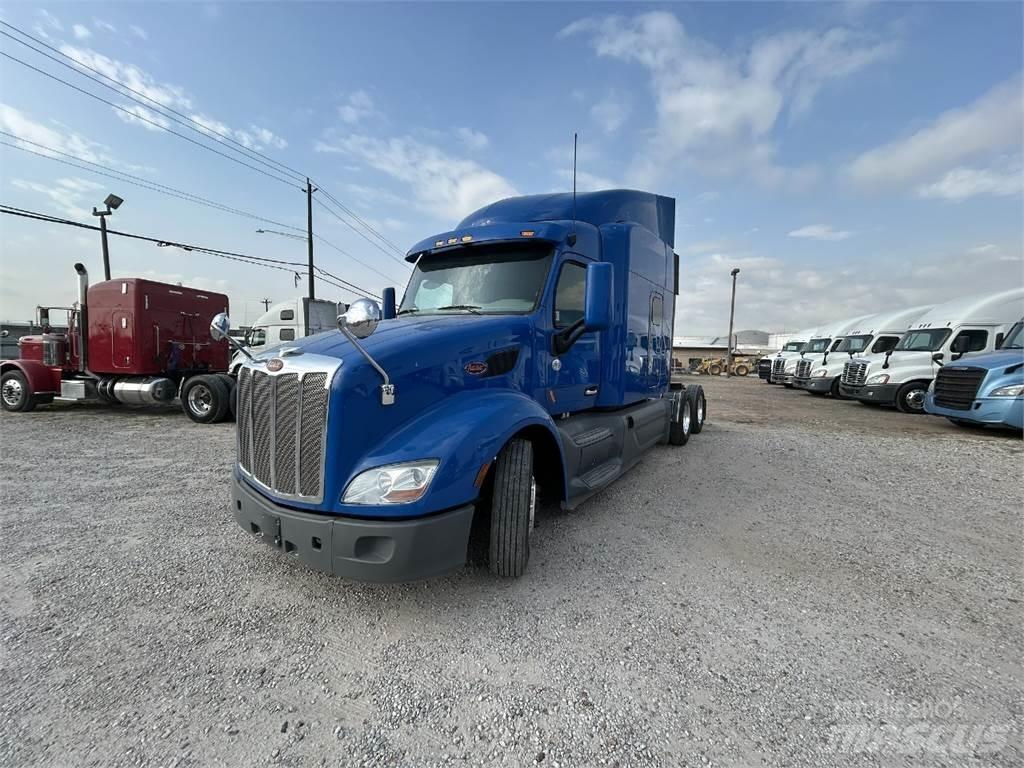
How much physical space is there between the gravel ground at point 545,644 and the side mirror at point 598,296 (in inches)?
68.7

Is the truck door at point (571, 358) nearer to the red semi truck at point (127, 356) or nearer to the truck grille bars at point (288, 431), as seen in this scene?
the truck grille bars at point (288, 431)

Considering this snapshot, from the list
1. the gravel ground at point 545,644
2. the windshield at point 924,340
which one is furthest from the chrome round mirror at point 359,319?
the windshield at point 924,340

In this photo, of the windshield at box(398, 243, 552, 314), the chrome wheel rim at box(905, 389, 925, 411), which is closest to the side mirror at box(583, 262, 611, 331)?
the windshield at box(398, 243, 552, 314)

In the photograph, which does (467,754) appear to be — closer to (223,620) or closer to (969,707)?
(223,620)

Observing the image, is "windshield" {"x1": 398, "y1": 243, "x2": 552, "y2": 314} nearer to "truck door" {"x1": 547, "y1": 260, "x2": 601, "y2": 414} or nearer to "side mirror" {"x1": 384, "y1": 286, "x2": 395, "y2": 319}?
"truck door" {"x1": 547, "y1": 260, "x2": 601, "y2": 414}

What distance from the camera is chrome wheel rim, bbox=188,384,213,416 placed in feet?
29.3

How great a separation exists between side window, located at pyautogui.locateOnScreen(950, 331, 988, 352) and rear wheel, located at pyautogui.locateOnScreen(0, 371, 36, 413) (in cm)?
2214

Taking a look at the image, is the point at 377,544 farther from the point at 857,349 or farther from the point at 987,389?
the point at 857,349

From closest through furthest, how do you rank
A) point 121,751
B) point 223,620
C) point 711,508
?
1. point 121,751
2. point 223,620
3. point 711,508

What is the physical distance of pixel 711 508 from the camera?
14.5ft

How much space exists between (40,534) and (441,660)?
363 centimetres

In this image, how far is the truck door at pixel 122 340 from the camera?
30.8 feet

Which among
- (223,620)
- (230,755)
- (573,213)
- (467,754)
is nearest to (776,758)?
(467,754)

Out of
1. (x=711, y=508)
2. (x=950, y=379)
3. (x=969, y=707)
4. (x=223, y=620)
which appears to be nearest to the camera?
(x=969, y=707)
